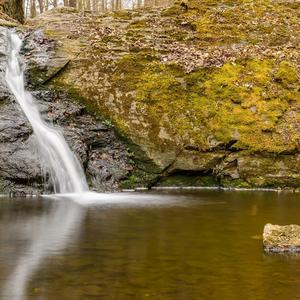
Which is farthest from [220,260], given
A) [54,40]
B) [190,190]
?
[54,40]

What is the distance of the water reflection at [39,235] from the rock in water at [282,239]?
2.36 meters

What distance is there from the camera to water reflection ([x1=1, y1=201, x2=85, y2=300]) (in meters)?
5.42

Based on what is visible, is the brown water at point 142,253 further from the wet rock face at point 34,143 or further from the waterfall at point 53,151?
the waterfall at point 53,151

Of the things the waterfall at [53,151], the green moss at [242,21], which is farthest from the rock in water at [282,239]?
the green moss at [242,21]

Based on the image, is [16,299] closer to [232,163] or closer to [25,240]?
[25,240]

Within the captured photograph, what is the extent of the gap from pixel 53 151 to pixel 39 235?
18.7 feet

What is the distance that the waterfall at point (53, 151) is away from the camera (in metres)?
12.9

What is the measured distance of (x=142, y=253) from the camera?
6.63 meters

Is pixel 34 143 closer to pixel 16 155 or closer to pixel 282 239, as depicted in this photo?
pixel 16 155

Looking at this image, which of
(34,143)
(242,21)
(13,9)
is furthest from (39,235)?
(13,9)

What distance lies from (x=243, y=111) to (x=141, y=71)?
9.54ft

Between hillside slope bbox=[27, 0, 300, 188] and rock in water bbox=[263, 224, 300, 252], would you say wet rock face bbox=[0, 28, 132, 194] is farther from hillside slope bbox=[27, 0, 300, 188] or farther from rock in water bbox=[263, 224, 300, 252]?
rock in water bbox=[263, 224, 300, 252]

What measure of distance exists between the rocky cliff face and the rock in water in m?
7.47

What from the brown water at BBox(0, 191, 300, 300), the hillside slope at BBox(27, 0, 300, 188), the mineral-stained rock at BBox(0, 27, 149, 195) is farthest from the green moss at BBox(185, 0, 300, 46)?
the brown water at BBox(0, 191, 300, 300)
